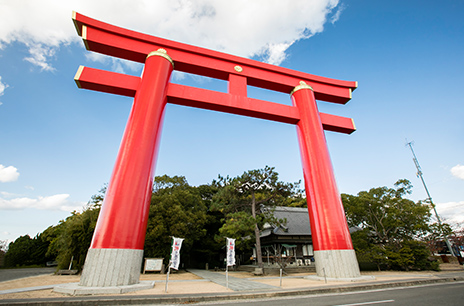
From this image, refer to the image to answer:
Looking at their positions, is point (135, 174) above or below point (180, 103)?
below

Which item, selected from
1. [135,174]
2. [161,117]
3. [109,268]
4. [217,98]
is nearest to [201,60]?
[217,98]

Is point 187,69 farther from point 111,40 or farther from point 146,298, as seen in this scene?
point 146,298

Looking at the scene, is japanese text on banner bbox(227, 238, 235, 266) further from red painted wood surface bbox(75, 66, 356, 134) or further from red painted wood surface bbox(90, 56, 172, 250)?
red painted wood surface bbox(75, 66, 356, 134)

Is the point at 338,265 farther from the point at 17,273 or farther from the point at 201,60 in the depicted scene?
the point at 17,273

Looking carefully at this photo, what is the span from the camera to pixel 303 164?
9766 mm

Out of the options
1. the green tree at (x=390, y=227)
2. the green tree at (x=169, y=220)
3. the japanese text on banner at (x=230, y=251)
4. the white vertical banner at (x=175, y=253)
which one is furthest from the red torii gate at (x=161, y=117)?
the green tree at (x=169, y=220)

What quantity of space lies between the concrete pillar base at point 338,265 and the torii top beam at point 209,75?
224 inches

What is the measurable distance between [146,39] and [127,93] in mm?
2474

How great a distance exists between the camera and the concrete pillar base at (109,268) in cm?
541

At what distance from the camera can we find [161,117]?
320 inches

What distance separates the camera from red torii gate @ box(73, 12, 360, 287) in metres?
5.92

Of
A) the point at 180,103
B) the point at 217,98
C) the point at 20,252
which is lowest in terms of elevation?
the point at 20,252

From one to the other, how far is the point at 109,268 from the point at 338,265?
735 centimetres

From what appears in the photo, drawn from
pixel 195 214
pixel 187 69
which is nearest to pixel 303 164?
pixel 187 69
